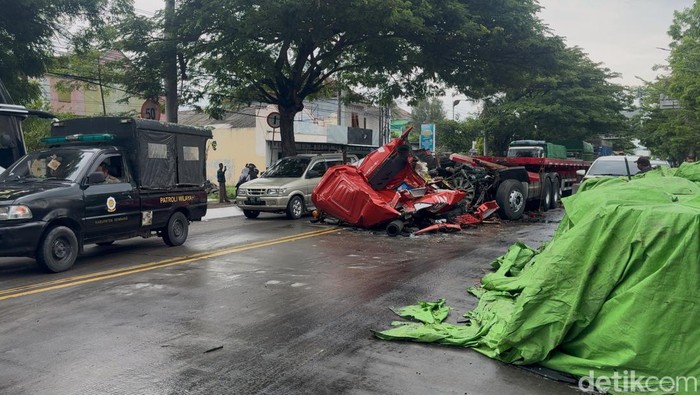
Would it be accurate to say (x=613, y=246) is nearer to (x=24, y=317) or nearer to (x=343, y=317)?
(x=343, y=317)

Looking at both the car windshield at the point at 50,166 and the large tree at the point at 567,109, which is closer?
the car windshield at the point at 50,166

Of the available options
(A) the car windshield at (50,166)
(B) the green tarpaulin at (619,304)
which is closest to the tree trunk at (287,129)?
(A) the car windshield at (50,166)

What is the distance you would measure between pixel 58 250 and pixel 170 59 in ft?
36.5

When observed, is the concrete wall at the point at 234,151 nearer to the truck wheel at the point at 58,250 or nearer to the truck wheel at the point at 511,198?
the truck wheel at the point at 511,198

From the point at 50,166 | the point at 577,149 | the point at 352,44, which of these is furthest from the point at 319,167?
the point at 577,149

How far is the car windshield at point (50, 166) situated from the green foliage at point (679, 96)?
A: 26907mm

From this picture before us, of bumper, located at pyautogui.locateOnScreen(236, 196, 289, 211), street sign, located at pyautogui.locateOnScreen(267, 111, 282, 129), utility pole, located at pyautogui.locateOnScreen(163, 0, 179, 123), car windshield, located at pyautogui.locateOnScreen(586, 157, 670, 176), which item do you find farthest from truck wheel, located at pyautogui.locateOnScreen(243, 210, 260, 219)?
car windshield, located at pyautogui.locateOnScreen(586, 157, 670, 176)

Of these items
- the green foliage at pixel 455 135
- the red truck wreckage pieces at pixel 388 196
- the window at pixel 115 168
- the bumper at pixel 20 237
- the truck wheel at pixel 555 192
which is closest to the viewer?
the bumper at pixel 20 237

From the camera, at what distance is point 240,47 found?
17.8 m

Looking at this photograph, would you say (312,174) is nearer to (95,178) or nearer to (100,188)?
(100,188)

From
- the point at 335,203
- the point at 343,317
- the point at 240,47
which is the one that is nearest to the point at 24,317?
the point at 343,317

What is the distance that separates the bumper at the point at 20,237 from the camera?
302 inches

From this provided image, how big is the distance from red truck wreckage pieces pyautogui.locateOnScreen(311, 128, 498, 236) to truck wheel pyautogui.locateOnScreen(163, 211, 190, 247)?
3.76 metres

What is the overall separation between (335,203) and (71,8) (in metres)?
9.66
